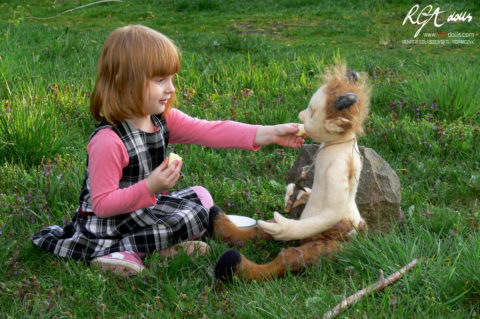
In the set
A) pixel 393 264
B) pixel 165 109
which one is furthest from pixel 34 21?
pixel 393 264

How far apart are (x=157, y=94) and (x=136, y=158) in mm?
429

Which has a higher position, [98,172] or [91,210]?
[98,172]

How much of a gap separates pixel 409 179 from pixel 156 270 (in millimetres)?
2172

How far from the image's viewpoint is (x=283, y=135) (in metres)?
3.60

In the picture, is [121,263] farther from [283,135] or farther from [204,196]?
[283,135]

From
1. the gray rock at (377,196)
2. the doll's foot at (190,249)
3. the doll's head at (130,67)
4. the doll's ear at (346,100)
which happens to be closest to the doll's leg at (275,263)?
the doll's foot at (190,249)

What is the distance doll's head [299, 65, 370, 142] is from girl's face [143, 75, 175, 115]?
33.9 inches

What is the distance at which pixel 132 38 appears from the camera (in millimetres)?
3197

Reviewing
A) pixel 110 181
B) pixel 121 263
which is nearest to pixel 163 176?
pixel 110 181

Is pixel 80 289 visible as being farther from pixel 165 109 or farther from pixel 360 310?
pixel 360 310

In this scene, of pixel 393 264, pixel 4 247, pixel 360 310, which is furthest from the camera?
pixel 4 247

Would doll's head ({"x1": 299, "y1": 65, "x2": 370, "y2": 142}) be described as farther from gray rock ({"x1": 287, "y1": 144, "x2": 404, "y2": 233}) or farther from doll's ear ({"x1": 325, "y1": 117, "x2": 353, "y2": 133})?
gray rock ({"x1": 287, "y1": 144, "x2": 404, "y2": 233})

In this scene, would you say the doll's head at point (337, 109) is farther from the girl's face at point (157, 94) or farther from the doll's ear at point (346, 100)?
the girl's face at point (157, 94)

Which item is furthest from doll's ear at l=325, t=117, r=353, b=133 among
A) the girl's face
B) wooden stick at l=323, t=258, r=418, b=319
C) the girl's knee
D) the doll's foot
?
the girl's knee
